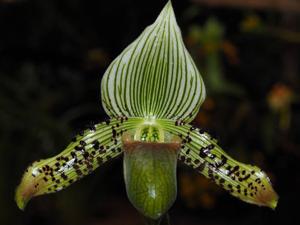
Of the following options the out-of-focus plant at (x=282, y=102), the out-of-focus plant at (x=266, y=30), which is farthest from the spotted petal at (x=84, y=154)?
the out-of-focus plant at (x=266, y=30)

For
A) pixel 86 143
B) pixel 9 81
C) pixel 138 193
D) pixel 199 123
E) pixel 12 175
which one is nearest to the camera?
pixel 138 193

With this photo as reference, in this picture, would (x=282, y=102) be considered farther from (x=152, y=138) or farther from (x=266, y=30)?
(x=152, y=138)

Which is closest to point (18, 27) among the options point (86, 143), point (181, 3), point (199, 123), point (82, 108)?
point (82, 108)

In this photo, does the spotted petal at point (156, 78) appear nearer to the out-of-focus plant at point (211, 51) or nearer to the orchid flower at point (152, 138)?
the orchid flower at point (152, 138)

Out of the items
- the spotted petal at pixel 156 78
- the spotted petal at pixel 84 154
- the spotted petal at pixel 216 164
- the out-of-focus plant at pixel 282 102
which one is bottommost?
the out-of-focus plant at pixel 282 102

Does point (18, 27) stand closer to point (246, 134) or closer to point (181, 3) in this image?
point (181, 3)

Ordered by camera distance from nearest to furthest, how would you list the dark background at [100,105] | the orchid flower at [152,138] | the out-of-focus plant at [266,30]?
the orchid flower at [152,138]
the dark background at [100,105]
the out-of-focus plant at [266,30]
